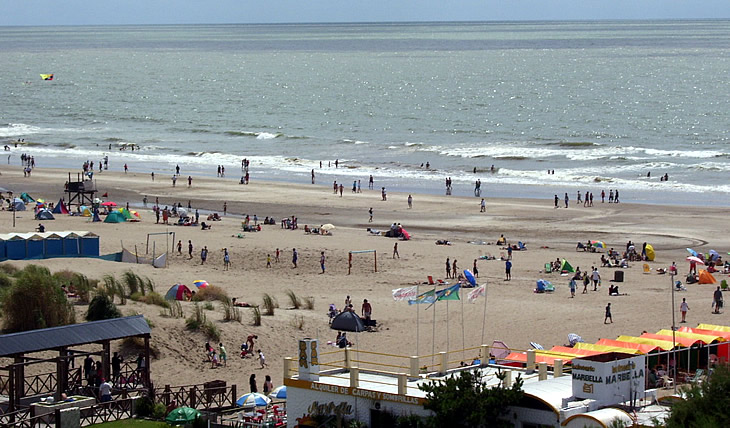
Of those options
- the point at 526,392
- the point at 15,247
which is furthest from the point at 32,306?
the point at 526,392

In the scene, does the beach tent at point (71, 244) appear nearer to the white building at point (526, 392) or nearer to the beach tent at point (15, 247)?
the beach tent at point (15, 247)

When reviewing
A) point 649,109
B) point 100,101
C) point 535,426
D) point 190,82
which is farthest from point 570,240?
point 190,82

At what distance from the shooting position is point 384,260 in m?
41.0

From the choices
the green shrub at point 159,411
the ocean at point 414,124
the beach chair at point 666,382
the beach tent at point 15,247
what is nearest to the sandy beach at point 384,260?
the beach tent at point 15,247

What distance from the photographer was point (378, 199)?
194ft

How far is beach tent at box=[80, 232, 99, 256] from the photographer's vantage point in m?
37.0

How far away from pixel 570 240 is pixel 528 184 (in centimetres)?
2076

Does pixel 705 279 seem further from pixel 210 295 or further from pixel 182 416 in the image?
pixel 182 416

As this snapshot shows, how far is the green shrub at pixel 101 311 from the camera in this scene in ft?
84.0

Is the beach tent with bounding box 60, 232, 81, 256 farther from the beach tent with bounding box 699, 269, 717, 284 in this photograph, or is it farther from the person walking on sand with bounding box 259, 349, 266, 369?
the beach tent with bounding box 699, 269, 717, 284

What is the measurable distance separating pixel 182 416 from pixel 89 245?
19.4 meters

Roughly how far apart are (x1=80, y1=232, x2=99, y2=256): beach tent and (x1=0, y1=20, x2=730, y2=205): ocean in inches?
1173

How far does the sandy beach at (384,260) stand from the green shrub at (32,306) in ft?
7.46

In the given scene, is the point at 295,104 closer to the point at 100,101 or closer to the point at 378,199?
the point at 100,101
